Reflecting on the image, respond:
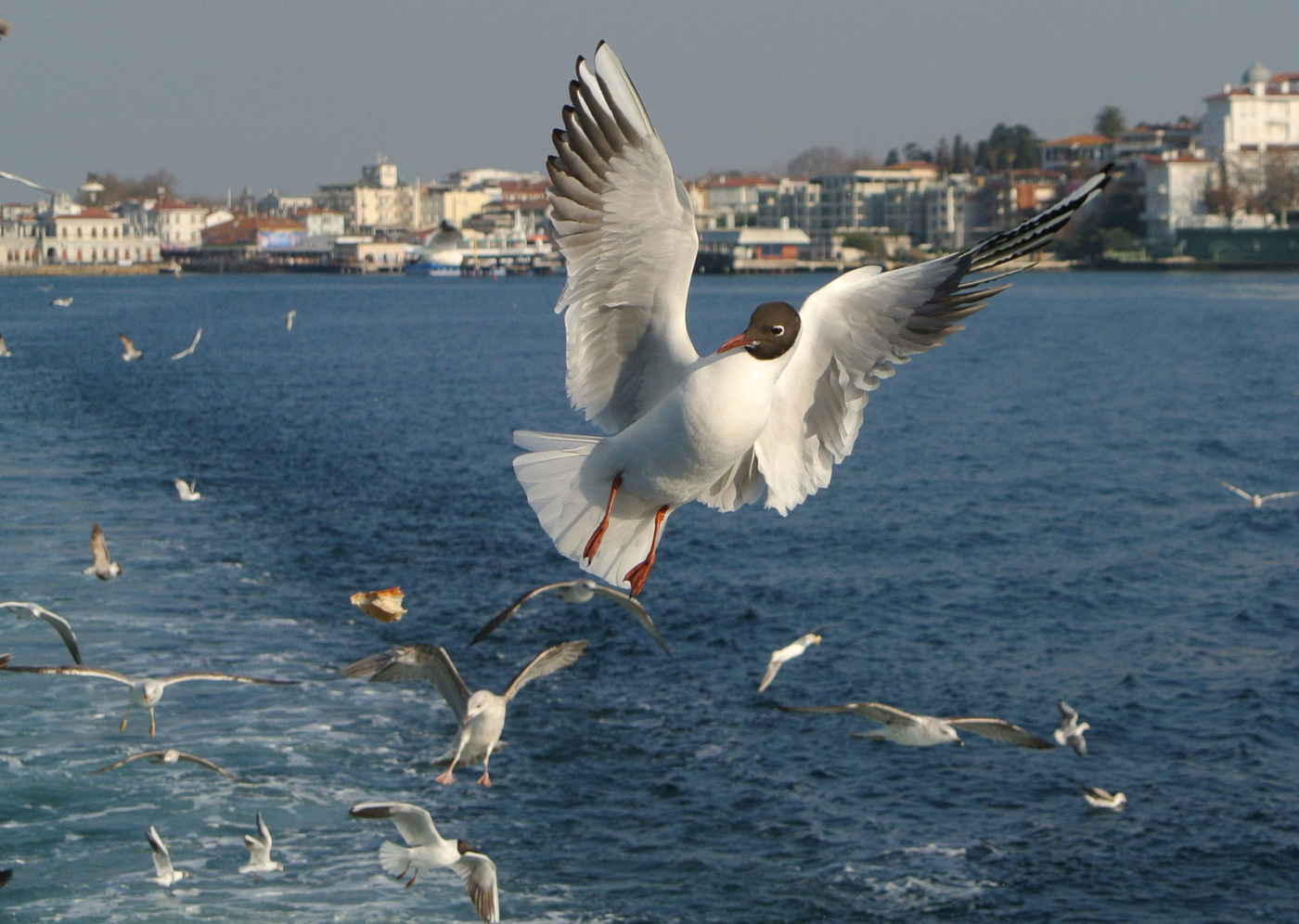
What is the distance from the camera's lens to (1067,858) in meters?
10.9

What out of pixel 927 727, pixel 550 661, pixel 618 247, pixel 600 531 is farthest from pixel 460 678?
pixel 927 727

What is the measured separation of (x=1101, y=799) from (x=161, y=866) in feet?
21.9

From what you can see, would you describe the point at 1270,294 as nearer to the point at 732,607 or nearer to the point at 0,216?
the point at 732,607

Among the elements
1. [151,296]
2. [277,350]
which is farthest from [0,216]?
[277,350]

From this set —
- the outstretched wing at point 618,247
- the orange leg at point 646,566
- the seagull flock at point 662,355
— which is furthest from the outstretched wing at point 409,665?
the outstretched wing at point 618,247

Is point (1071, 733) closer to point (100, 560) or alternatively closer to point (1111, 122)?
point (100, 560)

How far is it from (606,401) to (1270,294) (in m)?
86.9

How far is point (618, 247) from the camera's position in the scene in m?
5.78

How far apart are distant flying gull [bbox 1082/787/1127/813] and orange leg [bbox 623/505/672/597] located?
6.57 m

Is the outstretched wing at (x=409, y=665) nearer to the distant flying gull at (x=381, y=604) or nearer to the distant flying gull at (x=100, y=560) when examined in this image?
the distant flying gull at (x=381, y=604)

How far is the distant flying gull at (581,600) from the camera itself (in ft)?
20.9

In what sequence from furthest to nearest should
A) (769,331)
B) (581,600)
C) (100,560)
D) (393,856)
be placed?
1. (100,560)
2. (581,600)
3. (393,856)
4. (769,331)

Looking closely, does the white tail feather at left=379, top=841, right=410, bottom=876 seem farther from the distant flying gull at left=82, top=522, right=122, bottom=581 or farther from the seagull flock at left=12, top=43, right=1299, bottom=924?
the distant flying gull at left=82, top=522, right=122, bottom=581

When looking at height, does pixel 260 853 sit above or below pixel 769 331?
below
